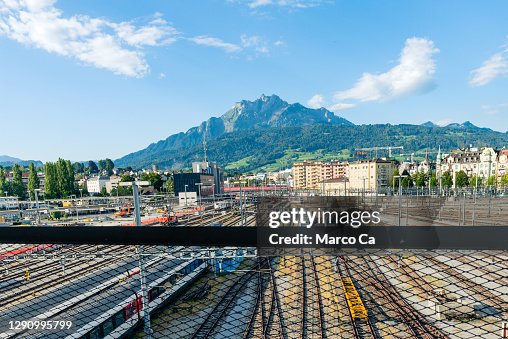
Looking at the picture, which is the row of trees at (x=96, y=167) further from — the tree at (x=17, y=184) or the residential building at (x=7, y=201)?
the residential building at (x=7, y=201)

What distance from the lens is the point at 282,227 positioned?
67 cm

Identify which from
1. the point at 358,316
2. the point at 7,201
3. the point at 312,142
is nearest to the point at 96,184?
the point at 7,201

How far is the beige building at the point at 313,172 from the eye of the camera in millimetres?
48594

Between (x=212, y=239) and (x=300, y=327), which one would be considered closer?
(x=212, y=239)

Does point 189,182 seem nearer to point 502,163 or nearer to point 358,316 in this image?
point 358,316

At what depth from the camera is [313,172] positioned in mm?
49156

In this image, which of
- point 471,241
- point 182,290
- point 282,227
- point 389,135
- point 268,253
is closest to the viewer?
point 471,241

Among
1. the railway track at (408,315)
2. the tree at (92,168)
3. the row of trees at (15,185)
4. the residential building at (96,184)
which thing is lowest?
the railway track at (408,315)

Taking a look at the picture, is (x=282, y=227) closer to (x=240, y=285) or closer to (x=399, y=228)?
(x=399, y=228)

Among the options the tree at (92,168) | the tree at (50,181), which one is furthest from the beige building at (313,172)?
the tree at (92,168)

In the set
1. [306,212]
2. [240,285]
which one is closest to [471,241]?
[306,212]

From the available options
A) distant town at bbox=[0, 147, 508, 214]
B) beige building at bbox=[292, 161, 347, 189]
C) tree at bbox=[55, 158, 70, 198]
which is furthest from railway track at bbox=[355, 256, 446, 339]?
beige building at bbox=[292, 161, 347, 189]

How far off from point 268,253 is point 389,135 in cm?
12922

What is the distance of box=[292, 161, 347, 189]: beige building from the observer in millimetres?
48594
